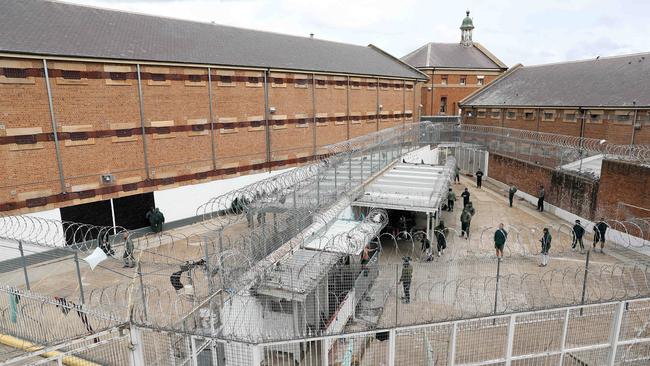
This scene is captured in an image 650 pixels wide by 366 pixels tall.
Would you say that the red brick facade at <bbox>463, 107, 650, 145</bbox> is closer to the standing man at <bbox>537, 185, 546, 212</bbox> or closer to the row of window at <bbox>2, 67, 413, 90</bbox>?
the standing man at <bbox>537, 185, 546, 212</bbox>

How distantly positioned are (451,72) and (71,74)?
1399 inches

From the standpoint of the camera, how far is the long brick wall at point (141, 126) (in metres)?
11.5

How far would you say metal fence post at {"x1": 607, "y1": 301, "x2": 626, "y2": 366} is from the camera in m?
6.19

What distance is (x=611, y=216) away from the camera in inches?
558

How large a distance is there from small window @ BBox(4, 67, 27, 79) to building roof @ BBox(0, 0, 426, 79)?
561 mm

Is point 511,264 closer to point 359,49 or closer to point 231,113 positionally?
point 231,113

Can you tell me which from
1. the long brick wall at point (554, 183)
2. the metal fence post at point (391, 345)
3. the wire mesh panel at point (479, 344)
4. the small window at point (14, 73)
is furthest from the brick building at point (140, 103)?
the wire mesh panel at point (479, 344)

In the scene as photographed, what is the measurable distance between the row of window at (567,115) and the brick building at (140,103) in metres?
13.9

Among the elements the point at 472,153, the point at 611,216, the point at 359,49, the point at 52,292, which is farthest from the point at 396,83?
the point at 52,292

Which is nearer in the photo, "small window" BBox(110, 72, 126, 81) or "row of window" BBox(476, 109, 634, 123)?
"small window" BBox(110, 72, 126, 81)

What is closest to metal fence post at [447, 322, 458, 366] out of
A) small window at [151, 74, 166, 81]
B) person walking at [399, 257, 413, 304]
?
person walking at [399, 257, 413, 304]

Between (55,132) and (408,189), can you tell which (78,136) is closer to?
(55,132)

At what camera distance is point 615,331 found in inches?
248

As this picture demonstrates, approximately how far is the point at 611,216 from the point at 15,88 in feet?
63.3
